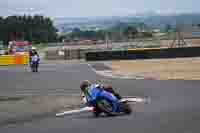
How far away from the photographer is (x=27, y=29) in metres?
127

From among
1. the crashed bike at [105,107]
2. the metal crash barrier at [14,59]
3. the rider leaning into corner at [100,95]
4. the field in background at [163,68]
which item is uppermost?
the rider leaning into corner at [100,95]

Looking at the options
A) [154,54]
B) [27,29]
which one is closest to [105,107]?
[154,54]

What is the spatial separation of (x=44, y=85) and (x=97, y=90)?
15.2m

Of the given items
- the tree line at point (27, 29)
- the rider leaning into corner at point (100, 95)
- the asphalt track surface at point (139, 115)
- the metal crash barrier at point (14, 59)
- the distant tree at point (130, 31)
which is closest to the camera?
the asphalt track surface at point (139, 115)

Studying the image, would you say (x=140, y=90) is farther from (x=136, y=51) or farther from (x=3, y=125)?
(x=136, y=51)

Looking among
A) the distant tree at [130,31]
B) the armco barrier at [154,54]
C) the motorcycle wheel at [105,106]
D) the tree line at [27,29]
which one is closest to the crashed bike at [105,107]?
the motorcycle wheel at [105,106]

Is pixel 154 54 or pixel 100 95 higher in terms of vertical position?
pixel 100 95

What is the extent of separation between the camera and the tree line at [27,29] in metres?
121

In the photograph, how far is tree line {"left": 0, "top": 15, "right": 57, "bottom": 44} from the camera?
12053 cm

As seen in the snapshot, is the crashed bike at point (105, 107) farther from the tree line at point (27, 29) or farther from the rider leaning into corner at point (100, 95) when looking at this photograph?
the tree line at point (27, 29)

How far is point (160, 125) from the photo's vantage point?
12.8m

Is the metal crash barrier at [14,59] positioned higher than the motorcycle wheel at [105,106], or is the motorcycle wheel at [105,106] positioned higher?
the motorcycle wheel at [105,106]

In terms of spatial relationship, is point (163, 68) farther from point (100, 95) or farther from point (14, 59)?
point (100, 95)

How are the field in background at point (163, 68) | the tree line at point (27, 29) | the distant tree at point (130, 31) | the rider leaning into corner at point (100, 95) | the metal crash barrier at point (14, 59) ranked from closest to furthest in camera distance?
the rider leaning into corner at point (100, 95)
the field in background at point (163, 68)
the metal crash barrier at point (14, 59)
the tree line at point (27, 29)
the distant tree at point (130, 31)
